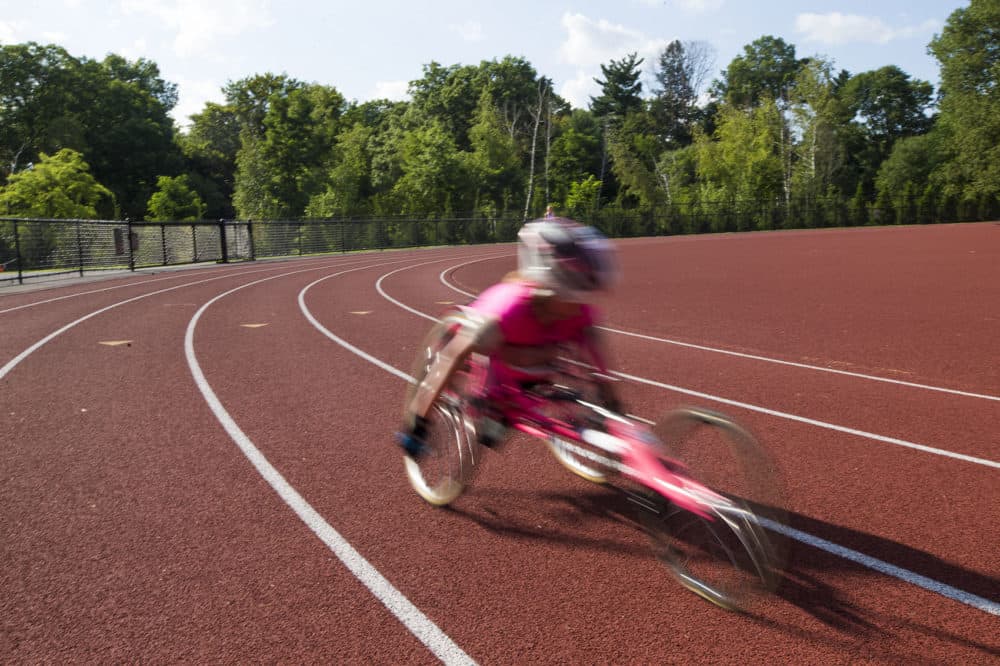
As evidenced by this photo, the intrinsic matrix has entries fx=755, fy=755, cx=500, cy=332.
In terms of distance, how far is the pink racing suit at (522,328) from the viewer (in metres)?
3.76

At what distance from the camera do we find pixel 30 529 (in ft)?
14.2

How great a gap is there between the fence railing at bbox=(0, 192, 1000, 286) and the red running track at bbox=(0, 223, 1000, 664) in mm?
15776

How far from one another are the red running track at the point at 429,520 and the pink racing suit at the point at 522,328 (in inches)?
35.2

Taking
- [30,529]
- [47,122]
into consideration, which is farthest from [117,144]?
[30,529]

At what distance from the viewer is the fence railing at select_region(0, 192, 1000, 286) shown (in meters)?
23.8

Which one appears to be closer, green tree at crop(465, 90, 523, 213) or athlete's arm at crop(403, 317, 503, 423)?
athlete's arm at crop(403, 317, 503, 423)

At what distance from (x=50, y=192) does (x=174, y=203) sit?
804 inches

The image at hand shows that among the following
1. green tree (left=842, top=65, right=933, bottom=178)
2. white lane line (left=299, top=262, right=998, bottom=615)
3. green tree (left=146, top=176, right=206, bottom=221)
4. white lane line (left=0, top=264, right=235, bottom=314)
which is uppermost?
green tree (left=842, top=65, right=933, bottom=178)

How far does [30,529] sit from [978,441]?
21.0 ft

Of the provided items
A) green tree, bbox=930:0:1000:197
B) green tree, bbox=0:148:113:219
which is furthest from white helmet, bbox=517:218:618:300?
green tree, bbox=930:0:1000:197

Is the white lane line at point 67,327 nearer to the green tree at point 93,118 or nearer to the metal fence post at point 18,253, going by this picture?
the metal fence post at point 18,253

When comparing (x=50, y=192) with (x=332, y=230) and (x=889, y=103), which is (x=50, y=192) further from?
(x=889, y=103)

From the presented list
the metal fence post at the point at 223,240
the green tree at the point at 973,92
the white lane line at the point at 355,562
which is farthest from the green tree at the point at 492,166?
the white lane line at the point at 355,562

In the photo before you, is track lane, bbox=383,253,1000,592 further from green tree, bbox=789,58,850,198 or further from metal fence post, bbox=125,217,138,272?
green tree, bbox=789,58,850,198
